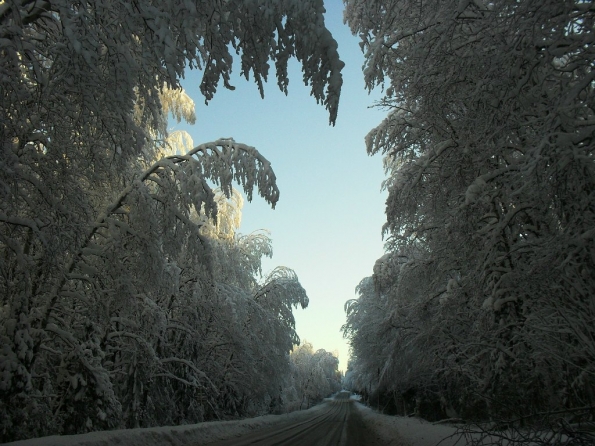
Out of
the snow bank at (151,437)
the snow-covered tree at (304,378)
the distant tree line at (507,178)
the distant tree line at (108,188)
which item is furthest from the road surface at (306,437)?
the snow-covered tree at (304,378)

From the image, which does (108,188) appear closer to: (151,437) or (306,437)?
(151,437)

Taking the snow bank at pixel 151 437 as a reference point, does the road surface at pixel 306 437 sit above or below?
below

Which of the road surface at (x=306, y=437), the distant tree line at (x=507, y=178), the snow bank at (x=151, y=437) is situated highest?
the distant tree line at (x=507, y=178)

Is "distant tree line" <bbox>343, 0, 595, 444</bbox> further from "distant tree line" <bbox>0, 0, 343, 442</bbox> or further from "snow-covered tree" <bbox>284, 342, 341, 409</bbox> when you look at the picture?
"snow-covered tree" <bbox>284, 342, 341, 409</bbox>

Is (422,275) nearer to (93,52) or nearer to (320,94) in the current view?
(320,94)

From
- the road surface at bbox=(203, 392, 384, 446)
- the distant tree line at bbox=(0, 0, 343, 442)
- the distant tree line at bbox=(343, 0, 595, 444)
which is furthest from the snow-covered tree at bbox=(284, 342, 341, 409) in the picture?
the distant tree line at bbox=(343, 0, 595, 444)

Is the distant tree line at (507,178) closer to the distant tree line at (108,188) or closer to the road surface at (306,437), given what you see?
the distant tree line at (108,188)

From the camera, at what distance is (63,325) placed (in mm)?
8016

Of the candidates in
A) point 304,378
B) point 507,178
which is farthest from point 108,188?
point 304,378

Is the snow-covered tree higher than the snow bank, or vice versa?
the snow-covered tree

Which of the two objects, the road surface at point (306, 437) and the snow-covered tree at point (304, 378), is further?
the snow-covered tree at point (304, 378)

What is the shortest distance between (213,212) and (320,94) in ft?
14.1

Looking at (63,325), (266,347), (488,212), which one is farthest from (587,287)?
(266,347)

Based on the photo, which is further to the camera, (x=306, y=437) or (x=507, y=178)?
Answer: (x=306, y=437)
